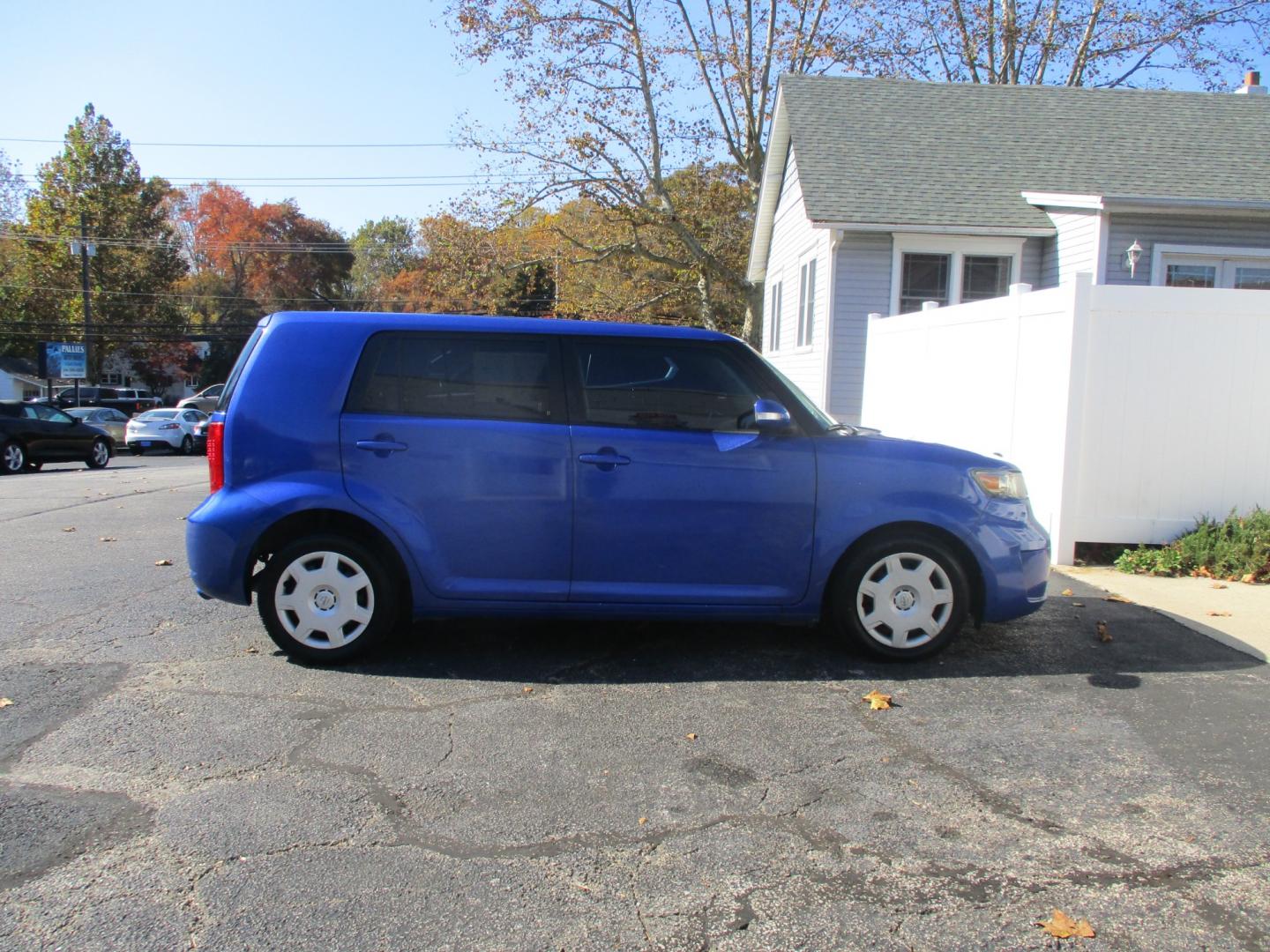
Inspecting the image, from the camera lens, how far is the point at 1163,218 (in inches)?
524

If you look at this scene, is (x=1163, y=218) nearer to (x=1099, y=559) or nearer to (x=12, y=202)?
(x=1099, y=559)

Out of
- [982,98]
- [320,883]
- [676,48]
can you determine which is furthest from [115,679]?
[676,48]

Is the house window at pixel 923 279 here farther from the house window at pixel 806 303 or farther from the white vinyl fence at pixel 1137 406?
the white vinyl fence at pixel 1137 406

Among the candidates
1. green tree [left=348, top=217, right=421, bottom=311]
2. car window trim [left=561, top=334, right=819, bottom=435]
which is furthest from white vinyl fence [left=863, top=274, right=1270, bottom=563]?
green tree [left=348, top=217, right=421, bottom=311]

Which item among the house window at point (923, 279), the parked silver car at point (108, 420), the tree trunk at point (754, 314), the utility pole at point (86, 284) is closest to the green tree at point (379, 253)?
the utility pole at point (86, 284)

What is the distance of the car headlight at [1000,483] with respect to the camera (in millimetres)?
5236

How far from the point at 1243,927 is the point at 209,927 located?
2.89 meters

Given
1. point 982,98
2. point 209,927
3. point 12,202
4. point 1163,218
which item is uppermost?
point 12,202

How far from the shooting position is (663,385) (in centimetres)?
517

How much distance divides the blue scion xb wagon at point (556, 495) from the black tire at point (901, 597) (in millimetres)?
10

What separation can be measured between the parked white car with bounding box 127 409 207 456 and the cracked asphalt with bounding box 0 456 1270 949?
27182mm

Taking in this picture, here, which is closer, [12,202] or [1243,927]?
[1243,927]

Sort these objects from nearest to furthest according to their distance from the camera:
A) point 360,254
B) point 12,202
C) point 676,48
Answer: point 676,48, point 12,202, point 360,254

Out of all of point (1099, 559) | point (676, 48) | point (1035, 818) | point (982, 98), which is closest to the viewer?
point (1035, 818)
